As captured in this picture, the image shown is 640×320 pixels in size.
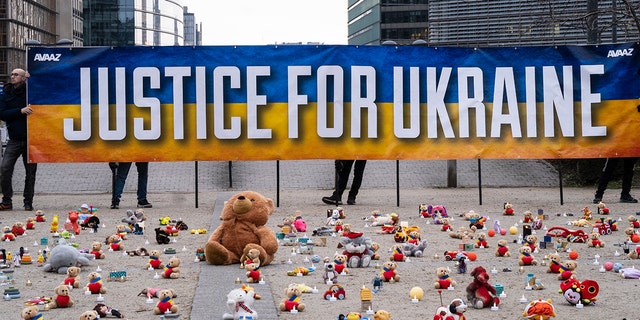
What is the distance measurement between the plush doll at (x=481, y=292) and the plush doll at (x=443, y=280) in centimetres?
65

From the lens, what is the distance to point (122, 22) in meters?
132

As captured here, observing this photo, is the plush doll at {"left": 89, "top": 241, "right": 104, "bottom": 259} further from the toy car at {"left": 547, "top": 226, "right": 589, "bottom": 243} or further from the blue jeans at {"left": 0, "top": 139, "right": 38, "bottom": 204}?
the blue jeans at {"left": 0, "top": 139, "right": 38, "bottom": 204}

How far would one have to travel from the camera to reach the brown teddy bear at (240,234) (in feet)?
31.3

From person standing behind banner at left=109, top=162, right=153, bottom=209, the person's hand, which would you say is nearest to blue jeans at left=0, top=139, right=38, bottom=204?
the person's hand

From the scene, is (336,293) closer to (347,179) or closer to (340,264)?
(340,264)

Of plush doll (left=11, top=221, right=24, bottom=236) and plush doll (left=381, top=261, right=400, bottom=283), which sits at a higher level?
plush doll (left=11, top=221, right=24, bottom=236)

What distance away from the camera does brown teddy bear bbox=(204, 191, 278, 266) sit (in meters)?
9.55

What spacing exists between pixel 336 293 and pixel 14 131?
9.25 m

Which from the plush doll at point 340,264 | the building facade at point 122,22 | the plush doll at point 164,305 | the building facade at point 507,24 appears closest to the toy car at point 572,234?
the plush doll at point 340,264

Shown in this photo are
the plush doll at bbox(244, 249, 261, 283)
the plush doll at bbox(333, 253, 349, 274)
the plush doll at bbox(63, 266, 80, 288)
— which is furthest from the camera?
the plush doll at bbox(333, 253, 349, 274)

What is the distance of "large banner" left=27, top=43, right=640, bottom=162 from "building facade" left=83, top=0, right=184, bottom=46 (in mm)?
110456

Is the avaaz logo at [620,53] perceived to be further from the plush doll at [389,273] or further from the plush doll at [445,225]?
the plush doll at [389,273]

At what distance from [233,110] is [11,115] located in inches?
134

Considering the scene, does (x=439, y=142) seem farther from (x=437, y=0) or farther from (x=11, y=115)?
(x=437, y=0)
